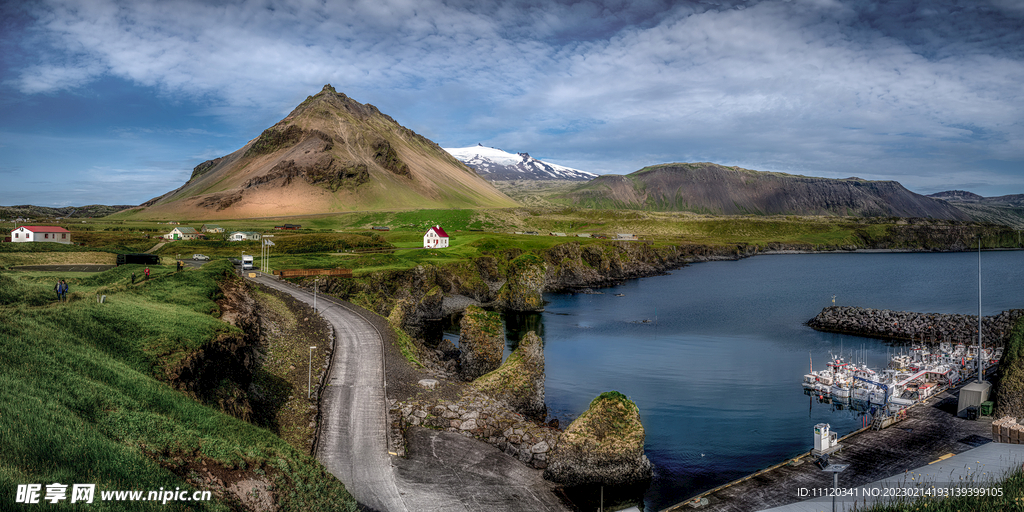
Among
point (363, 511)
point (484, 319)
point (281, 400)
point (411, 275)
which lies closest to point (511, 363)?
point (484, 319)

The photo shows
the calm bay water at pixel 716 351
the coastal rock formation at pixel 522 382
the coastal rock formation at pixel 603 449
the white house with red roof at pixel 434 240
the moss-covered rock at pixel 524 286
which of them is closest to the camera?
the coastal rock formation at pixel 603 449

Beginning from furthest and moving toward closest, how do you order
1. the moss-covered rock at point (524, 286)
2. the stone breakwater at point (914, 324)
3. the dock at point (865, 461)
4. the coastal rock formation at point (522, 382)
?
the moss-covered rock at point (524, 286) < the stone breakwater at point (914, 324) < the coastal rock formation at point (522, 382) < the dock at point (865, 461)

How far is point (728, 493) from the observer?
22172 mm

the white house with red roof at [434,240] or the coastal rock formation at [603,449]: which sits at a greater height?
the white house with red roof at [434,240]

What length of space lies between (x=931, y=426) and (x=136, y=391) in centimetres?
3676

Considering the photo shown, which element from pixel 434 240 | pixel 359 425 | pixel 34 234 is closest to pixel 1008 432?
A: pixel 359 425

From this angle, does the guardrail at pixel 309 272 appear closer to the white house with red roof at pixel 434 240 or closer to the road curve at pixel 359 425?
the road curve at pixel 359 425

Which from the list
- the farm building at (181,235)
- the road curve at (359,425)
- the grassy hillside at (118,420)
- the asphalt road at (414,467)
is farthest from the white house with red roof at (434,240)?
the grassy hillside at (118,420)

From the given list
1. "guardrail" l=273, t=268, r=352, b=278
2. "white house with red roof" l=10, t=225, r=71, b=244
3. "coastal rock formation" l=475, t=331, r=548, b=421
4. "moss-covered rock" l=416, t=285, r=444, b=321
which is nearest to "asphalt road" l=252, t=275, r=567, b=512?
"coastal rock formation" l=475, t=331, r=548, b=421

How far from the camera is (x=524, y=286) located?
8094 cm

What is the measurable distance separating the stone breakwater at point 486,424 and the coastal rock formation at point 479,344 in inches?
581

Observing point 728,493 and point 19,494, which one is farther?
point 728,493

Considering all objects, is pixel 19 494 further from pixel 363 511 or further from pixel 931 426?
pixel 931 426

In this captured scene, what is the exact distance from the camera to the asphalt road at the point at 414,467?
1894 cm
